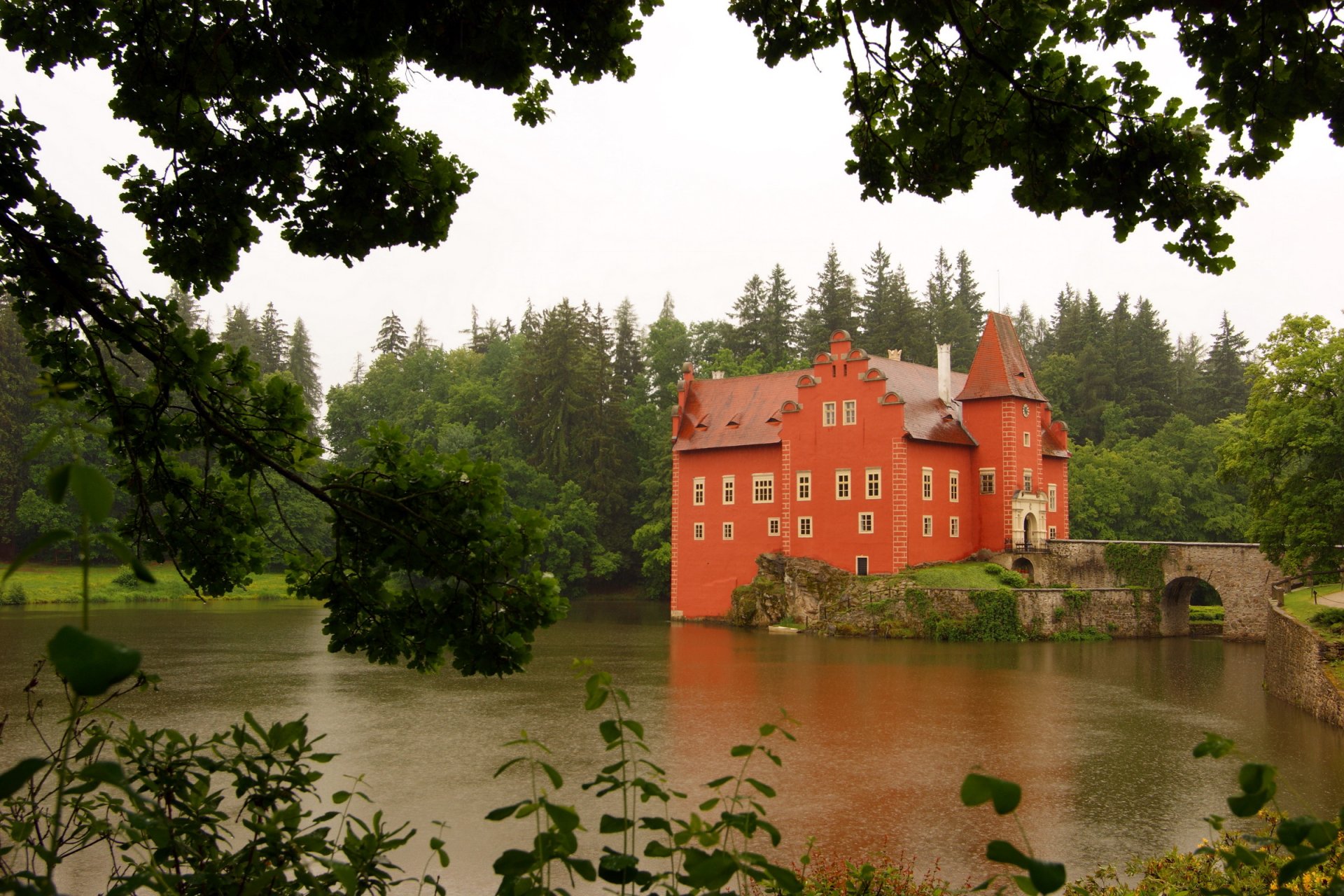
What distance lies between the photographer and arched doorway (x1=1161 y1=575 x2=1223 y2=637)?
35.9 m

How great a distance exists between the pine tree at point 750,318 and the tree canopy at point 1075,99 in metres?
59.0

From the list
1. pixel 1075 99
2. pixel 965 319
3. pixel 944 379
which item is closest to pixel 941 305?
pixel 965 319

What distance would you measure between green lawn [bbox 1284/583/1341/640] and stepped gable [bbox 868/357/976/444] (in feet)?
Result: 41.2

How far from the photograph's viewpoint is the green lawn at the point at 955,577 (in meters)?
33.3

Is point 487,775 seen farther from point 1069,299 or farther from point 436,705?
point 1069,299

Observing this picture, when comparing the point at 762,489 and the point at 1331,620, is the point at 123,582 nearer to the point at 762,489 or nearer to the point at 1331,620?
the point at 762,489

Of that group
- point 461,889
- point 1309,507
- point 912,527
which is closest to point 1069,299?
point 912,527

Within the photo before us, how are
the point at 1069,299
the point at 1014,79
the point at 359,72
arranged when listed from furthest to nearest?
the point at 1069,299, the point at 359,72, the point at 1014,79

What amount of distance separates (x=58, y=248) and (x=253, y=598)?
157ft

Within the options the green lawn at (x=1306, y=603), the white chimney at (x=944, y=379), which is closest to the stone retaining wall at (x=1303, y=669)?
the green lawn at (x=1306, y=603)

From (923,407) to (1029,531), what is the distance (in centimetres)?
584

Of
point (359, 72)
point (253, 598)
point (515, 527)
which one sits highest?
point (359, 72)

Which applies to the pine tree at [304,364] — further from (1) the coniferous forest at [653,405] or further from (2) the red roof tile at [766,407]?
(2) the red roof tile at [766,407]

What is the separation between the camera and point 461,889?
8430 millimetres
